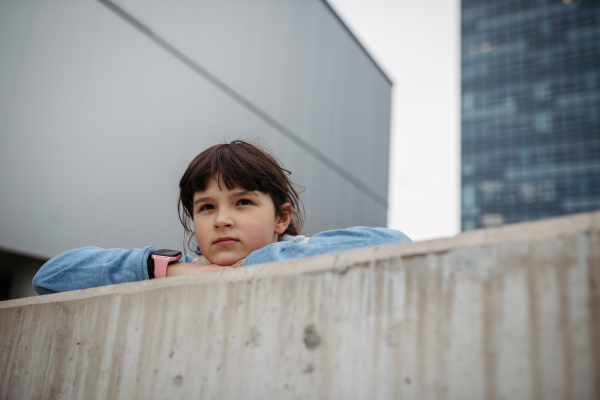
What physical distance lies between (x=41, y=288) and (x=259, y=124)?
277cm

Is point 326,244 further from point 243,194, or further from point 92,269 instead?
point 92,269

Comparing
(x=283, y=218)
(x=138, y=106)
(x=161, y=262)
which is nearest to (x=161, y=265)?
(x=161, y=262)

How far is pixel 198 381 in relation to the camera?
684 millimetres

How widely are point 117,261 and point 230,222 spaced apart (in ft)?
1.03

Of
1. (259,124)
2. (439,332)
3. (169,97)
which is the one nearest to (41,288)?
(439,332)

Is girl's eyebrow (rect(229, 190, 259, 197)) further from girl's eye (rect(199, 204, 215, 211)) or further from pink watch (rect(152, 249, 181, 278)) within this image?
pink watch (rect(152, 249, 181, 278))

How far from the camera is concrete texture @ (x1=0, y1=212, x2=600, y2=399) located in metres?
0.47

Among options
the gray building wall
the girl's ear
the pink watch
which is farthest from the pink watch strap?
the gray building wall

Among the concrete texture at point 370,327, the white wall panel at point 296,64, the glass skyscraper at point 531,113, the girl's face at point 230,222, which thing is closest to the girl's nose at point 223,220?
the girl's face at point 230,222

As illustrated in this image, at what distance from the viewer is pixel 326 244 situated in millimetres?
971

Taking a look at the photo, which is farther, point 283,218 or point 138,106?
point 138,106

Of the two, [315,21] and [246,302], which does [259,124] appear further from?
[246,302]

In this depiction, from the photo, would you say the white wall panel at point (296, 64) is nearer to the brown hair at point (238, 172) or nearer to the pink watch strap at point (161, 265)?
the brown hair at point (238, 172)

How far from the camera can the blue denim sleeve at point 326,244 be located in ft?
3.00
